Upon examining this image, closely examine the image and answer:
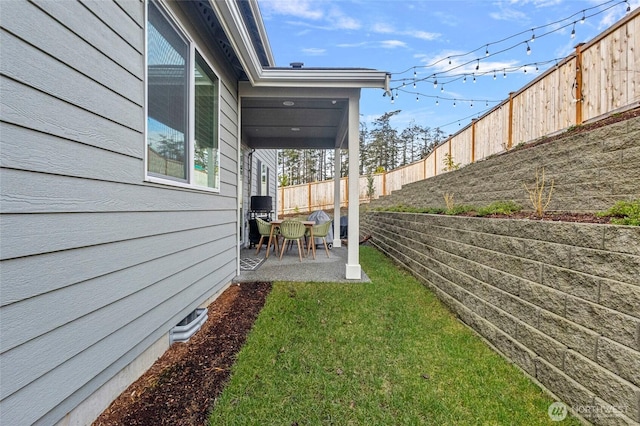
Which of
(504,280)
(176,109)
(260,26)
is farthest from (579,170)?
(260,26)

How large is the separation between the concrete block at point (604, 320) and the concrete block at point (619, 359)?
0.03 metres

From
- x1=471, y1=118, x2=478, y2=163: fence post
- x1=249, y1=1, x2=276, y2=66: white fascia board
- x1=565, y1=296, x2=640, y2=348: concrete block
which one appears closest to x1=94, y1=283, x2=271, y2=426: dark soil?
x1=565, y1=296, x2=640, y2=348: concrete block

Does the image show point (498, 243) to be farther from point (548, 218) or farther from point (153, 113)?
point (153, 113)

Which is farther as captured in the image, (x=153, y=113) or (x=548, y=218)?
(x=548, y=218)

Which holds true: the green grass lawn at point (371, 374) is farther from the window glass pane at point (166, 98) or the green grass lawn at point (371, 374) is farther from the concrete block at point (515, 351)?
the window glass pane at point (166, 98)

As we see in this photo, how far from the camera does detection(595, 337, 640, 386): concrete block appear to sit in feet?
4.40

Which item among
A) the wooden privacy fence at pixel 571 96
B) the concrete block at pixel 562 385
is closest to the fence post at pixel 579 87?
the wooden privacy fence at pixel 571 96

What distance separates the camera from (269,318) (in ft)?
9.89

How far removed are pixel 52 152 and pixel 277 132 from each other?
5.77 m

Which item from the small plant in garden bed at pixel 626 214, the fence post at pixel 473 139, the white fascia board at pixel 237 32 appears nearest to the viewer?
the small plant in garden bed at pixel 626 214

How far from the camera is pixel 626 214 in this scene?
1.72 metres

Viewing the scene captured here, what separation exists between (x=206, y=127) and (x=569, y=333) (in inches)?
136

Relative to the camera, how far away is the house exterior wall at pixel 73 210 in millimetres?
1146

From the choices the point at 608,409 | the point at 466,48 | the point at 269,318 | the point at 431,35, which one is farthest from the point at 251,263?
the point at 431,35
